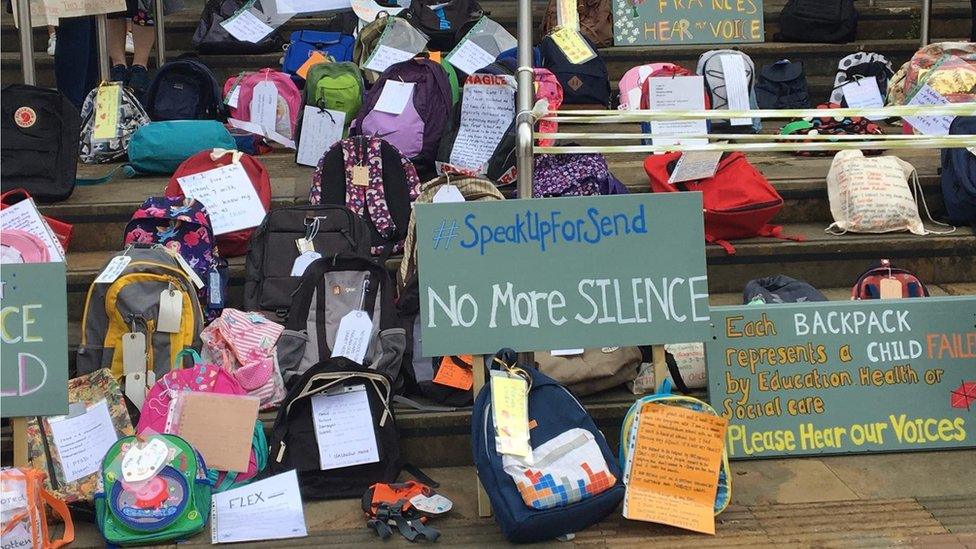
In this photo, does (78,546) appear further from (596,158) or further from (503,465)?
(596,158)

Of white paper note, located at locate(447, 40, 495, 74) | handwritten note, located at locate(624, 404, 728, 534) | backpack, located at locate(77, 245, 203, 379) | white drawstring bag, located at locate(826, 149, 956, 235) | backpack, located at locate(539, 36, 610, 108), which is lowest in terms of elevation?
handwritten note, located at locate(624, 404, 728, 534)

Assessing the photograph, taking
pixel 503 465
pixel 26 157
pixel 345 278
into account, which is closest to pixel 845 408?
pixel 503 465

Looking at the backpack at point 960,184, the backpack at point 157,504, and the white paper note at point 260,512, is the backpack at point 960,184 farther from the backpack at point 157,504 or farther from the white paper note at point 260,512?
the backpack at point 157,504

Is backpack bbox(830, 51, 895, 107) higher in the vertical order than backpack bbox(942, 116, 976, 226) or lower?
higher

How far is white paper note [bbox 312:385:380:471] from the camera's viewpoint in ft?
13.8

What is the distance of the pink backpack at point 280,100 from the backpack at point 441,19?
3.07ft

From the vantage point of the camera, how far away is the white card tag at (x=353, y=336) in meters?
4.60

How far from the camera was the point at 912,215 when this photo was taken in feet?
17.8

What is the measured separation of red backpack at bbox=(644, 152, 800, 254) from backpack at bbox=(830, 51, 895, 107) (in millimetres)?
1656

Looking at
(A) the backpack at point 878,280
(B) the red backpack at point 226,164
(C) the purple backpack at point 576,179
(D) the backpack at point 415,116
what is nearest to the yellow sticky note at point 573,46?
(D) the backpack at point 415,116

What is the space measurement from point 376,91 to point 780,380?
8.67ft

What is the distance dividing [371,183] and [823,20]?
129 inches

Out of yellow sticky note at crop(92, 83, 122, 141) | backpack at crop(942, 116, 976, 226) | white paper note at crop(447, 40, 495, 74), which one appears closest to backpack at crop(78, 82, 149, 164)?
yellow sticky note at crop(92, 83, 122, 141)

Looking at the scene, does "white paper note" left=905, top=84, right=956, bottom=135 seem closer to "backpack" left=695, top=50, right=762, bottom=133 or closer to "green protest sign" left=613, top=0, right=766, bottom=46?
"backpack" left=695, top=50, right=762, bottom=133
